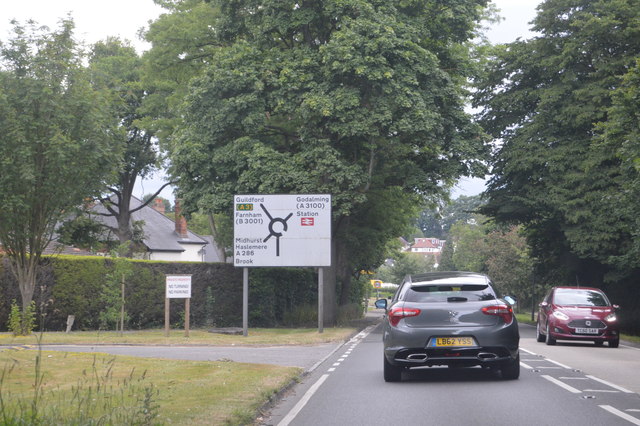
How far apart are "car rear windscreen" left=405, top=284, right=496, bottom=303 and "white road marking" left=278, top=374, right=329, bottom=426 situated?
1.98 metres

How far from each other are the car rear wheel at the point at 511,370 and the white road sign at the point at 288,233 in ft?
50.0

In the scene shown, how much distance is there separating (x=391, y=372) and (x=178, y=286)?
14607 mm

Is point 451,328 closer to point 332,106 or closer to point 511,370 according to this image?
point 511,370

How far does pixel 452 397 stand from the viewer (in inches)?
442

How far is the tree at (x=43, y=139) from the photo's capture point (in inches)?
910

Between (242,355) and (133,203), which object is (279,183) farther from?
(133,203)

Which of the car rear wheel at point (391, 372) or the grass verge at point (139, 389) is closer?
the grass verge at point (139, 389)

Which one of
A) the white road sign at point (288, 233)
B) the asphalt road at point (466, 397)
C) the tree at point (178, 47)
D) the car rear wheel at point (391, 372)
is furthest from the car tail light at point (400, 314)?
the tree at point (178, 47)

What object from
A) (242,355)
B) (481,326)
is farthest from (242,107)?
(481,326)

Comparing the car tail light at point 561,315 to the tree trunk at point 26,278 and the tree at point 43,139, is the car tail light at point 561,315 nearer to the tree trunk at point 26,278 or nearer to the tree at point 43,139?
the tree at point 43,139

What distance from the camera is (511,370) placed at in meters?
13.2

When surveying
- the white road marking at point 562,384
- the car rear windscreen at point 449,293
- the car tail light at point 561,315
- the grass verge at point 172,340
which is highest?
the car rear windscreen at point 449,293

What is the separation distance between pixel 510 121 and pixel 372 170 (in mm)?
10409

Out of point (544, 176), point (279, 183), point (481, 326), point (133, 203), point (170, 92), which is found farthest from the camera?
point (133, 203)
